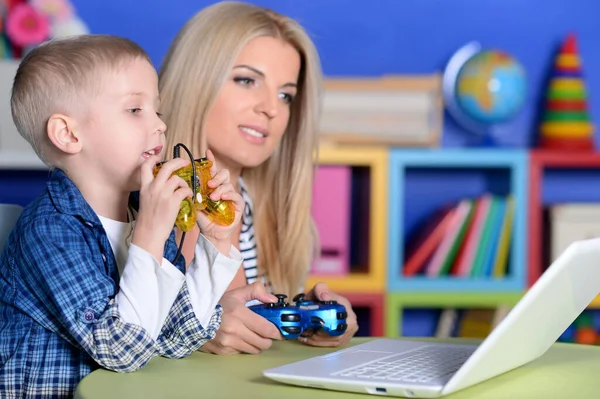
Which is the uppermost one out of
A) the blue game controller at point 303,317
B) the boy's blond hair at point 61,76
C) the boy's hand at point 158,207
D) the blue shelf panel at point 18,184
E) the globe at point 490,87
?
the globe at point 490,87

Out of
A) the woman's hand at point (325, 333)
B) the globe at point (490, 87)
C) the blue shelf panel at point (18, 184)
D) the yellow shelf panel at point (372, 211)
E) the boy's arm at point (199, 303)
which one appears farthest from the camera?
the blue shelf panel at point (18, 184)

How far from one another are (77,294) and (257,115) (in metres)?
0.82

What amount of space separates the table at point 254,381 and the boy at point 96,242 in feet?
0.11

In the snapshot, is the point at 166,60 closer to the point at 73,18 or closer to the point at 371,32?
the point at 73,18

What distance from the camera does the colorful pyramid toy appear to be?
2.98 m

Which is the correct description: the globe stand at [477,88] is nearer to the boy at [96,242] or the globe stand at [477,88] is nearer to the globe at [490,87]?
the globe at [490,87]

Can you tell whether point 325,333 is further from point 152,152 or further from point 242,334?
point 152,152

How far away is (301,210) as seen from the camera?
1950 mm

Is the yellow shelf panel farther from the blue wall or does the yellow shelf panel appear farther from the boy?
the boy

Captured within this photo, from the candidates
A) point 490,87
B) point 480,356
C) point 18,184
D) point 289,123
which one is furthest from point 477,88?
point 480,356

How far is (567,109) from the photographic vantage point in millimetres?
2998

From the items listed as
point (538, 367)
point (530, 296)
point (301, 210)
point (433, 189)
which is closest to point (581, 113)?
point (433, 189)

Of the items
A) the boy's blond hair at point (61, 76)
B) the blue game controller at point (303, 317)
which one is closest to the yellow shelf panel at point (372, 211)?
the blue game controller at point (303, 317)

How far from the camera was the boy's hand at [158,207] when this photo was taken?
3.66ft
